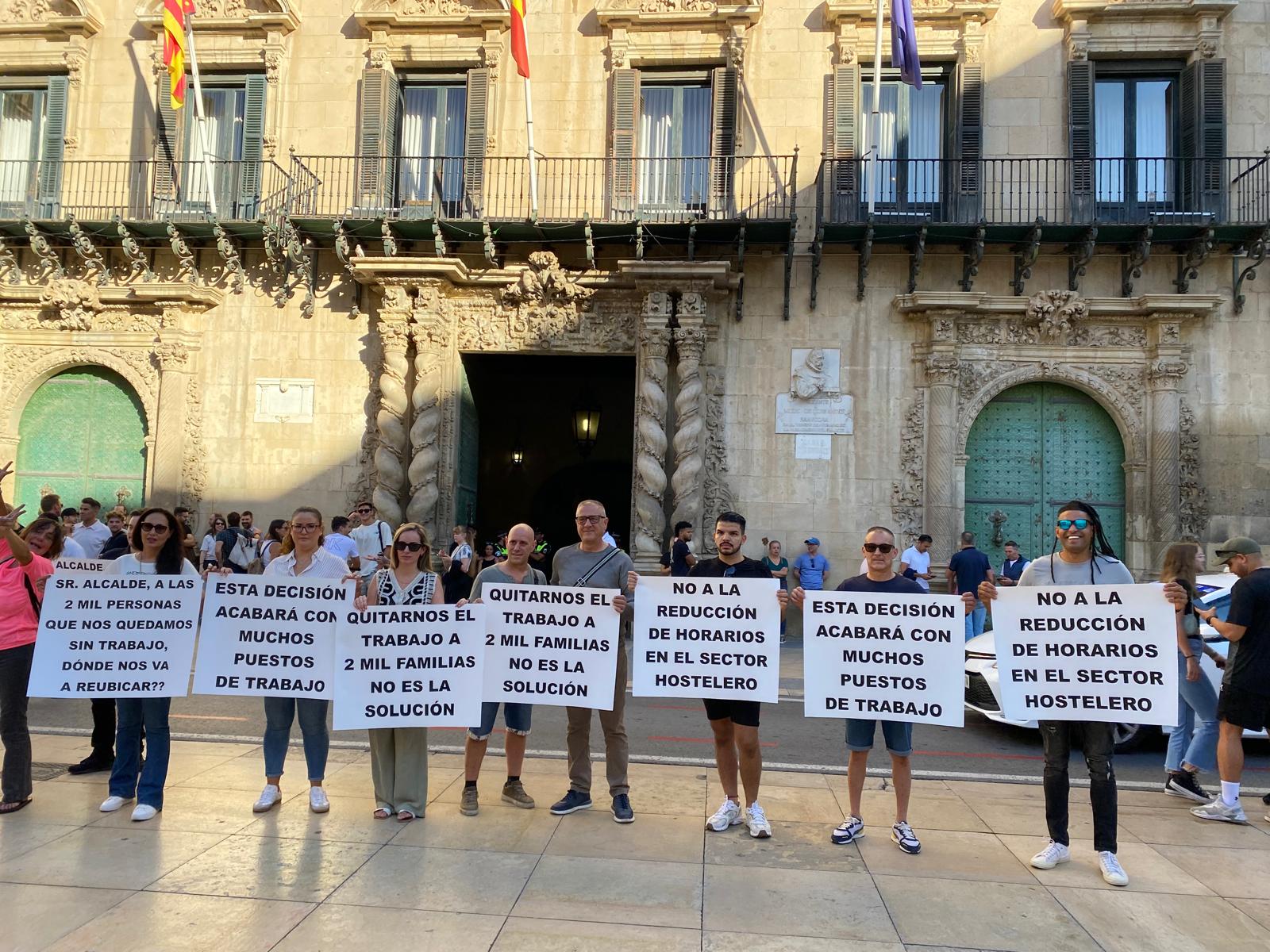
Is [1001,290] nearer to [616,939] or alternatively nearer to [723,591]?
[723,591]

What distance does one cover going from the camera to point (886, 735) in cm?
538

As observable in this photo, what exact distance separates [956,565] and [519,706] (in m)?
8.75

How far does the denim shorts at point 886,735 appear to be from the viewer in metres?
5.21

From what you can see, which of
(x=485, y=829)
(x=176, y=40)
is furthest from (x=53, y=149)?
(x=485, y=829)

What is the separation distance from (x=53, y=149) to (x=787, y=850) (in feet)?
60.6

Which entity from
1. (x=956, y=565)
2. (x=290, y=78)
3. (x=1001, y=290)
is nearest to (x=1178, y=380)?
(x=1001, y=290)

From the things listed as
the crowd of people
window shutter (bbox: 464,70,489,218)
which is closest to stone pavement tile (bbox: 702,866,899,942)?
the crowd of people

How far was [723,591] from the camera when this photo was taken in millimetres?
5598

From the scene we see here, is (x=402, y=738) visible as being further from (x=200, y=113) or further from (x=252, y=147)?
(x=252, y=147)

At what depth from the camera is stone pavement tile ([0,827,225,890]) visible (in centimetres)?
448

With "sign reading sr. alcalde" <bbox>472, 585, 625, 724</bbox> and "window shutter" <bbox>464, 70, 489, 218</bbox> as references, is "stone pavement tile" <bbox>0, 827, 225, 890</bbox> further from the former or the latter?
"window shutter" <bbox>464, 70, 489, 218</bbox>

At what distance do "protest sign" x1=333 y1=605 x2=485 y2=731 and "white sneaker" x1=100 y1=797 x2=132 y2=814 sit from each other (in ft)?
5.03

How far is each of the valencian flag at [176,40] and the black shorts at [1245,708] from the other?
17.2m

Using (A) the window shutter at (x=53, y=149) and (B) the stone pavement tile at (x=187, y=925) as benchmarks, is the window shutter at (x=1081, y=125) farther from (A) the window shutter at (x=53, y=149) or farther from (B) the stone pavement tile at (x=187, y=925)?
(A) the window shutter at (x=53, y=149)
